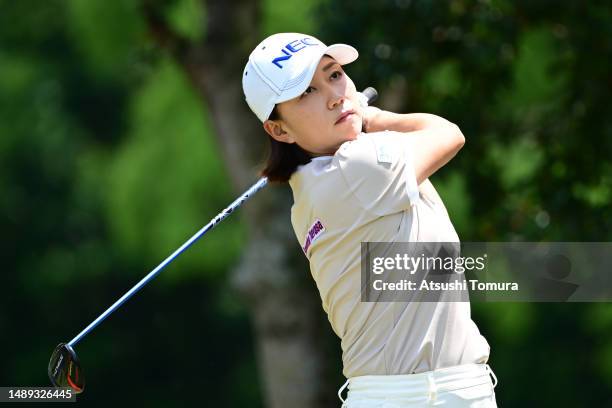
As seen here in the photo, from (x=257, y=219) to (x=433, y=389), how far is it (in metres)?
4.82

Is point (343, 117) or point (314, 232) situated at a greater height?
point (343, 117)

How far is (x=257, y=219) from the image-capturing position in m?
7.82

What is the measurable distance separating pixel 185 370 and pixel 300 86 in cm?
1120

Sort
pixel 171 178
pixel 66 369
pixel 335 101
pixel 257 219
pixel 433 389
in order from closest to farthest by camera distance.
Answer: pixel 433 389 < pixel 335 101 < pixel 66 369 < pixel 257 219 < pixel 171 178

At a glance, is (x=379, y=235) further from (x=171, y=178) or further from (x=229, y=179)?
(x=171, y=178)

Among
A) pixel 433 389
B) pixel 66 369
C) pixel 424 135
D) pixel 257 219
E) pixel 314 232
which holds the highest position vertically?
pixel 257 219

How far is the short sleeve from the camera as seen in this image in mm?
3053

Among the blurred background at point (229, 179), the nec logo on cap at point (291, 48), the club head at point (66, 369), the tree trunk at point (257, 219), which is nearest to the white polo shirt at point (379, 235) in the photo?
the nec logo on cap at point (291, 48)

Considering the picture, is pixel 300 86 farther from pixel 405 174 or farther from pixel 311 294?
pixel 311 294

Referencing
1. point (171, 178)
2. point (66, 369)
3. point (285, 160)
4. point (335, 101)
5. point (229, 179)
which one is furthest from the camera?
point (171, 178)

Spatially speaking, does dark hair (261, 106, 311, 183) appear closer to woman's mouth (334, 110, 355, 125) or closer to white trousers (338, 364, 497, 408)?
woman's mouth (334, 110, 355, 125)

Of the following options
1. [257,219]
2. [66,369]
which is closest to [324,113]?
[66,369]

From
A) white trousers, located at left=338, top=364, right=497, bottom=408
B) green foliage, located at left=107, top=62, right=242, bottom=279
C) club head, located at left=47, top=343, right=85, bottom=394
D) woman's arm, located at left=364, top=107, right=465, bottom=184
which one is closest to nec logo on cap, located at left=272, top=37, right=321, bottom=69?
woman's arm, located at left=364, top=107, right=465, bottom=184

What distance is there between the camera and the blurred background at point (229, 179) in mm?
6703
